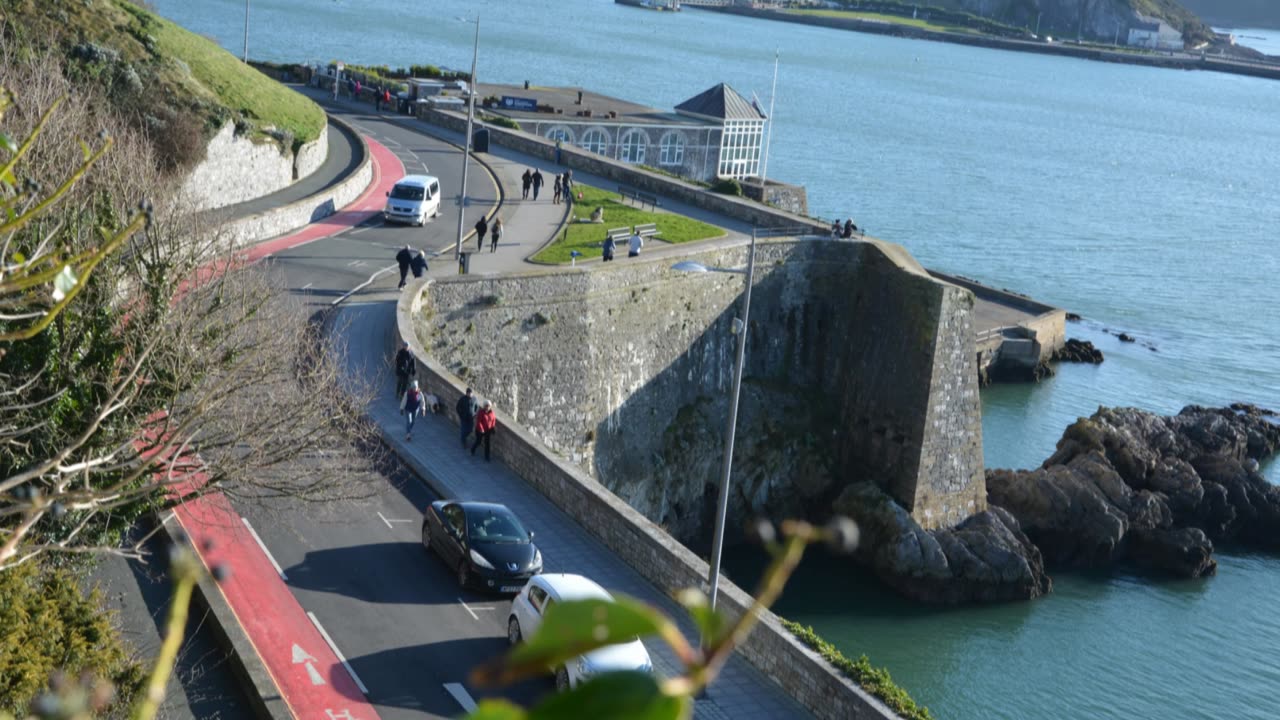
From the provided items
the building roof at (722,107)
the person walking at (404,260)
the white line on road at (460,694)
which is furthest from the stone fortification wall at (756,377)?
the building roof at (722,107)

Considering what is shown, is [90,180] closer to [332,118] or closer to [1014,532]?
[1014,532]

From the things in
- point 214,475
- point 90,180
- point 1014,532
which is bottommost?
point 1014,532

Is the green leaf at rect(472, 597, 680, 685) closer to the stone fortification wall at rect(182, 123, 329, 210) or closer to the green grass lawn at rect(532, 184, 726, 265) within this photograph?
the green grass lawn at rect(532, 184, 726, 265)

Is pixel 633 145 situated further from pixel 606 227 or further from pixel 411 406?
pixel 411 406

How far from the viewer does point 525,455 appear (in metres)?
25.6

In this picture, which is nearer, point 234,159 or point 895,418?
point 895,418

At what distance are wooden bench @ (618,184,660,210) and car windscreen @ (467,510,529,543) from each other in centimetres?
2727

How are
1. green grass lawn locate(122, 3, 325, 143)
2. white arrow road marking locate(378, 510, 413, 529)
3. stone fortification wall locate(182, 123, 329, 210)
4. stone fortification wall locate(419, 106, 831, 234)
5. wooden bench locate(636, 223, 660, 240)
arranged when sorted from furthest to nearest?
1. green grass lawn locate(122, 3, 325, 143)
2. stone fortification wall locate(419, 106, 831, 234)
3. stone fortification wall locate(182, 123, 329, 210)
4. wooden bench locate(636, 223, 660, 240)
5. white arrow road marking locate(378, 510, 413, 529)

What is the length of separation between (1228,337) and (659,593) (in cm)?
5160

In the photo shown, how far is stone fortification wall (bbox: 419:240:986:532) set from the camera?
35844 millimetres

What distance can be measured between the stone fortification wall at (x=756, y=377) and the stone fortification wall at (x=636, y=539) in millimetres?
3753

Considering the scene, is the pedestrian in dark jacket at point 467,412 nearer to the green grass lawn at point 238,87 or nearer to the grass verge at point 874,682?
the grass verge at point 874,682

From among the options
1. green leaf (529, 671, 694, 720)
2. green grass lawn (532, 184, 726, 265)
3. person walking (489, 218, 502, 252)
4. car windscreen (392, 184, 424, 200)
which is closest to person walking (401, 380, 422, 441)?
green grass lawn (532, 184, 726, 265)

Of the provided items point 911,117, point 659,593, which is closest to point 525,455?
point 659,593
